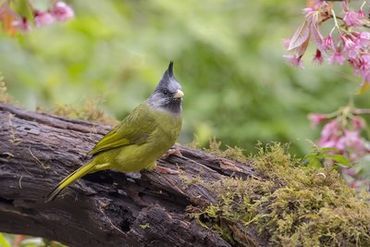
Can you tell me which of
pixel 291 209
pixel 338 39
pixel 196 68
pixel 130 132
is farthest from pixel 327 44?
pixel 196 68

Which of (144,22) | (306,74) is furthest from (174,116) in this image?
(144,22)

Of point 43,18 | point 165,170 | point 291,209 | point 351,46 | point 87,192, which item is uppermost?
point 351,46

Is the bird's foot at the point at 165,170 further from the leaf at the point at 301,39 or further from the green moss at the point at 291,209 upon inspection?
the leaf at the point at 301,39

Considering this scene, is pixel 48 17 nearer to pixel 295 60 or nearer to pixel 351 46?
pixel 295 60

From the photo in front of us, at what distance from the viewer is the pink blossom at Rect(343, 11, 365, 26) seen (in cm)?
257

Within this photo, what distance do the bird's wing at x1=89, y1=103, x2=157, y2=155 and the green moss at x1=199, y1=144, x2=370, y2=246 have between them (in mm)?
441

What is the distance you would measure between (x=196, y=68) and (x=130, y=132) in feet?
9.22

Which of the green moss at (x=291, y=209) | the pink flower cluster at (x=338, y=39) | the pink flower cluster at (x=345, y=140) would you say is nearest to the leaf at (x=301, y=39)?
the pink flower cluster at (x=338, y=39)

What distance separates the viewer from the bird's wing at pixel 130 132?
2.93 meters

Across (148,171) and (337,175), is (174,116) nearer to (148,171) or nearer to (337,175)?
(148,171)

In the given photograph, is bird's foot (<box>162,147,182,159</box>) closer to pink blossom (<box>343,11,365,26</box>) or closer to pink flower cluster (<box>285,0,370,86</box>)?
pink flower cluster (<box>285,0,370,86</box>)

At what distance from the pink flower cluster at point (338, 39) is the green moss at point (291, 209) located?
37cm

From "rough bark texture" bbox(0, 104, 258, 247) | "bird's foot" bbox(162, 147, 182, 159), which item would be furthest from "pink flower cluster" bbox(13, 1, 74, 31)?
"bird's foot" bbox(162, 147, 182, 159)

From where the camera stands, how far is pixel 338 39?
8.61 feet
